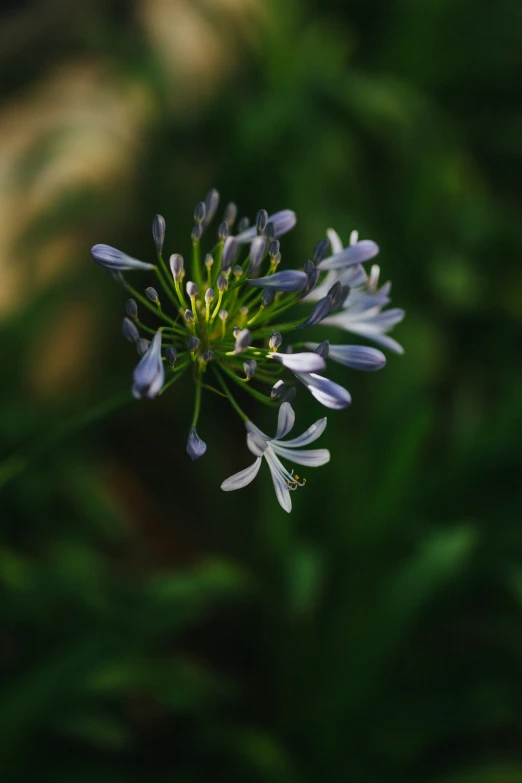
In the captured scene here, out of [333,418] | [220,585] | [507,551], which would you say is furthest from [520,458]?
[220,585]

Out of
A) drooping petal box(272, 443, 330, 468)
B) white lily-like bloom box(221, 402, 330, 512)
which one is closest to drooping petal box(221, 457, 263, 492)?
white lily-like bloom box(221, 402, 330, 512)

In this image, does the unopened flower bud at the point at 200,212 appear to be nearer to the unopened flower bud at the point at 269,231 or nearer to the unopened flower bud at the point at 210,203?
the unopened flower bud at the point at 210,203

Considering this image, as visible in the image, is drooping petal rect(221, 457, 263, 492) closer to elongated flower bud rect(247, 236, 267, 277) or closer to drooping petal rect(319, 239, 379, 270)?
elongated flower bud rect(247, 236, 267, 277)

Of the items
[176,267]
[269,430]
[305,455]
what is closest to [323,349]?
[305,455]

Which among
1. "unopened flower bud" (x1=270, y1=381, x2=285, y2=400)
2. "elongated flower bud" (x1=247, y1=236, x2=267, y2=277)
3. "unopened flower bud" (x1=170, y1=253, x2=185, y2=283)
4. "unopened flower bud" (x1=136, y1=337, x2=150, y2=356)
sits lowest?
"unopened flower bud" (x1=136, y1=337, x2=150, y2=356)

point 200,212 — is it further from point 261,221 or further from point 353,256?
point 353,256

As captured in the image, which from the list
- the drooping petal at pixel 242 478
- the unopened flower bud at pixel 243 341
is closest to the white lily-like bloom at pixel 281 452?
the drooping petal at pixel 242 478

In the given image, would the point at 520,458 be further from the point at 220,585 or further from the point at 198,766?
the point at 198,766
